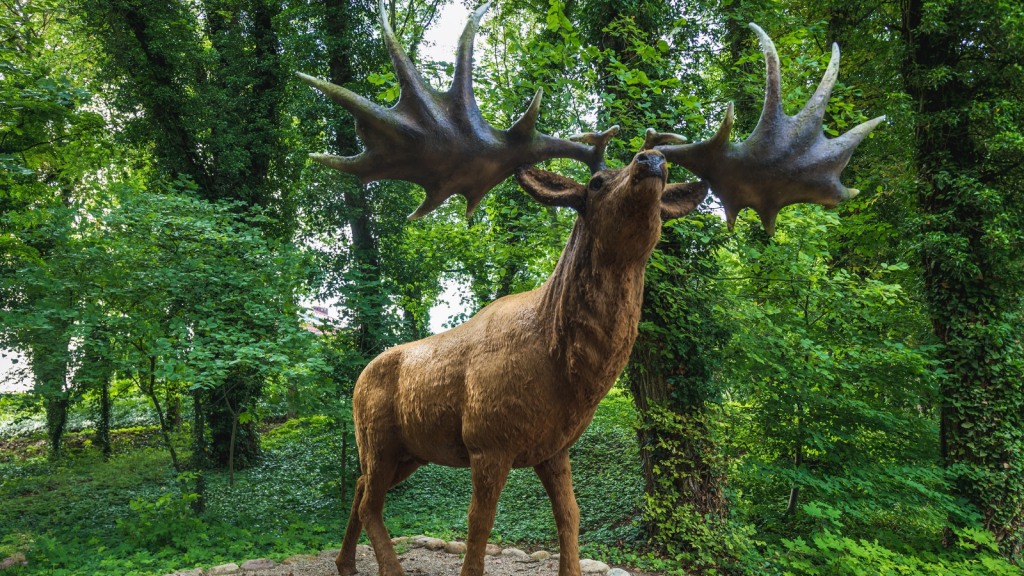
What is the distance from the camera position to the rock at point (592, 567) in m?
4.18

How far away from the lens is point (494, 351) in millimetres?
2854

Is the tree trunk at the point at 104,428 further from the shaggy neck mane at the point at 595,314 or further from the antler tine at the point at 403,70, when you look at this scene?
the shaggy neck mane at the point at 595,314

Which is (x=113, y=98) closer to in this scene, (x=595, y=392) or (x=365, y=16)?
(x=365, y=16)

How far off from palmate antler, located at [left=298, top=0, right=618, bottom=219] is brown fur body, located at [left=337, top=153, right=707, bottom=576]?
0.78 ft

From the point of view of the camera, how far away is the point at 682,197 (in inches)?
108

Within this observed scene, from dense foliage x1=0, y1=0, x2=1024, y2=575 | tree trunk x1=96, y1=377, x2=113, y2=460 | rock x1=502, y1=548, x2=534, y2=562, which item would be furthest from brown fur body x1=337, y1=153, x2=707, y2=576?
tree trunk x1=96, y1=377, x2=113, y2=460

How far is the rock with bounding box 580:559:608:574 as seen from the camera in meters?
4.18

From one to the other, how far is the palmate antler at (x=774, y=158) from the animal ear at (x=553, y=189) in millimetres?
578

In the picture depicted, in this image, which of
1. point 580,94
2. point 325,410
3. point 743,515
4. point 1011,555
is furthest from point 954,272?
point 325,410

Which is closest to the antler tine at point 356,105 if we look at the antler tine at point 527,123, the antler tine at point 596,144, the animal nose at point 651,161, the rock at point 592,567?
the antler tine at point 527,123

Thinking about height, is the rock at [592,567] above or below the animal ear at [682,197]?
below

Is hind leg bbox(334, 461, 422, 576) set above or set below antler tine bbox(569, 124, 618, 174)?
below

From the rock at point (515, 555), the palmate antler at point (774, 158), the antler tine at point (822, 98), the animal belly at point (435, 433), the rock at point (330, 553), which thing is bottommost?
the rock at point (515, 555)

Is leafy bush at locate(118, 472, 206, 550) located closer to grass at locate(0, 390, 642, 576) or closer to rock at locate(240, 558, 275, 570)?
grass at locate(0, 390, 642, 576)
